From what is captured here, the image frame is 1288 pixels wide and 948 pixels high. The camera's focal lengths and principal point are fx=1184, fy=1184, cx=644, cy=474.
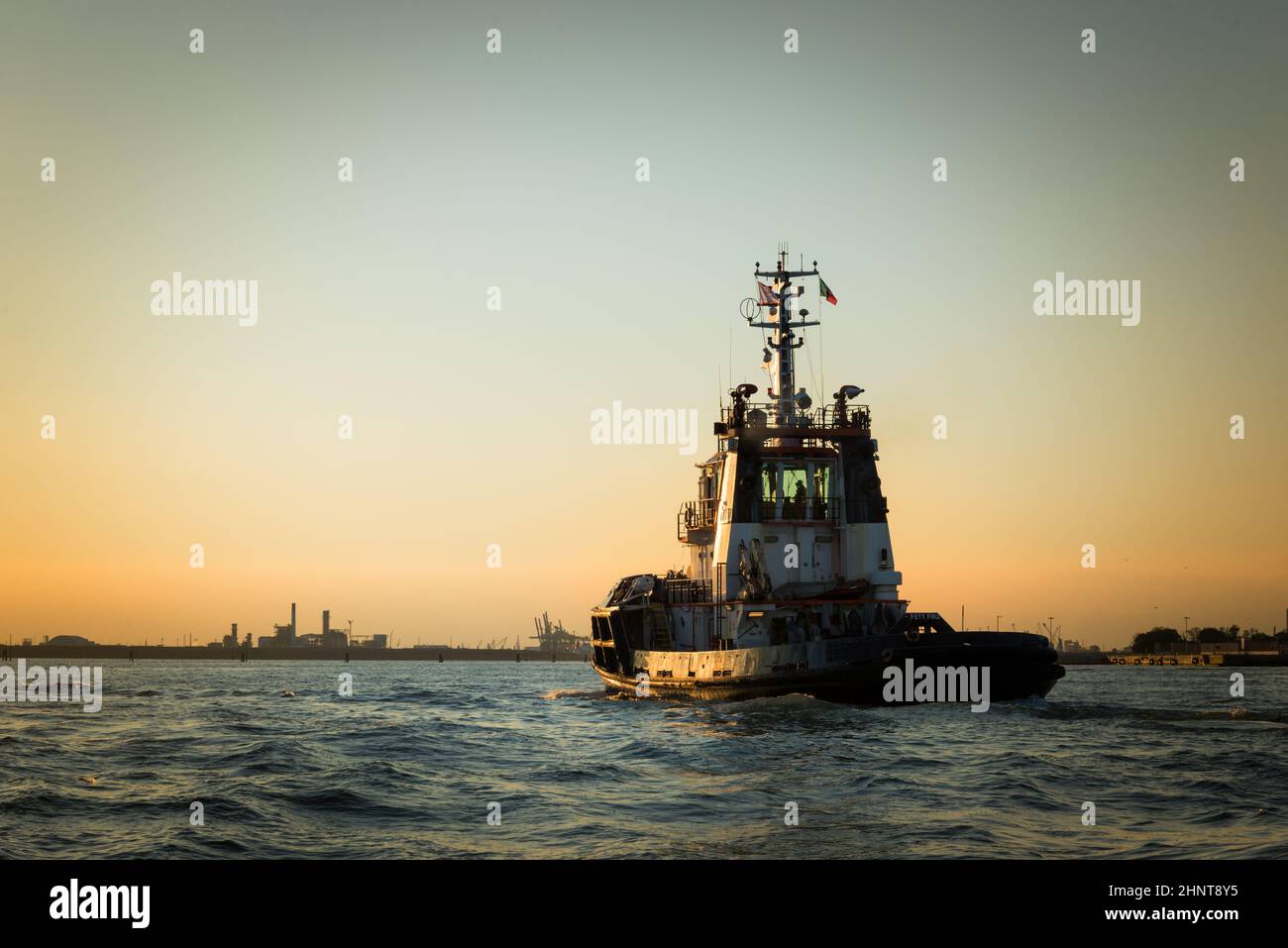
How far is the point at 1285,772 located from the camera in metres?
28.8

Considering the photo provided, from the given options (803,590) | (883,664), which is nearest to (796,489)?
(803,590)

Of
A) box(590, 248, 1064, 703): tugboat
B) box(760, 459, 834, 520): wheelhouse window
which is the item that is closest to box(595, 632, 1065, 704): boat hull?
box(590, 248, 1064, 703): tugboat

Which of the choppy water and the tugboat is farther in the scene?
the tugboat

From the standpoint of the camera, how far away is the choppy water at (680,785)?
2130 cm

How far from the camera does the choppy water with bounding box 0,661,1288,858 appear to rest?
21.3 meters

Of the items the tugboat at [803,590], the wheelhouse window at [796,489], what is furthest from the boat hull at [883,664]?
the wheelhouse window at [796,489]

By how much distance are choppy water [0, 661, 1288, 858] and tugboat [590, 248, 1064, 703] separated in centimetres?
155

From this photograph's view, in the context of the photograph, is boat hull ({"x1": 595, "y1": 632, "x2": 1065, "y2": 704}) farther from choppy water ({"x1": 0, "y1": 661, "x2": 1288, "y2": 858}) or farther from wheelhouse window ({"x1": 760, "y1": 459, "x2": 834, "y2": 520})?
wheelhouse window ({"x1": 760, "y1": 459, "x2": 834, "y2": 520})

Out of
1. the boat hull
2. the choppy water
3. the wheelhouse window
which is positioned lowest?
the choppy water

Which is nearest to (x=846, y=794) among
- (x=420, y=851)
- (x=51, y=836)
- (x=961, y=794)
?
(x=961, y=794)

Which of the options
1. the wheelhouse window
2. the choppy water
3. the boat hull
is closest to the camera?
the choppy water

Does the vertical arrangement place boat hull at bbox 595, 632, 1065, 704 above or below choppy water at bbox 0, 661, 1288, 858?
above

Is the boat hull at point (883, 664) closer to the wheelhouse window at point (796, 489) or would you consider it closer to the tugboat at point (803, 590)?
the tugboat at point (803, 590)

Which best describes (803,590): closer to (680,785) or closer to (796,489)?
(796,489)
